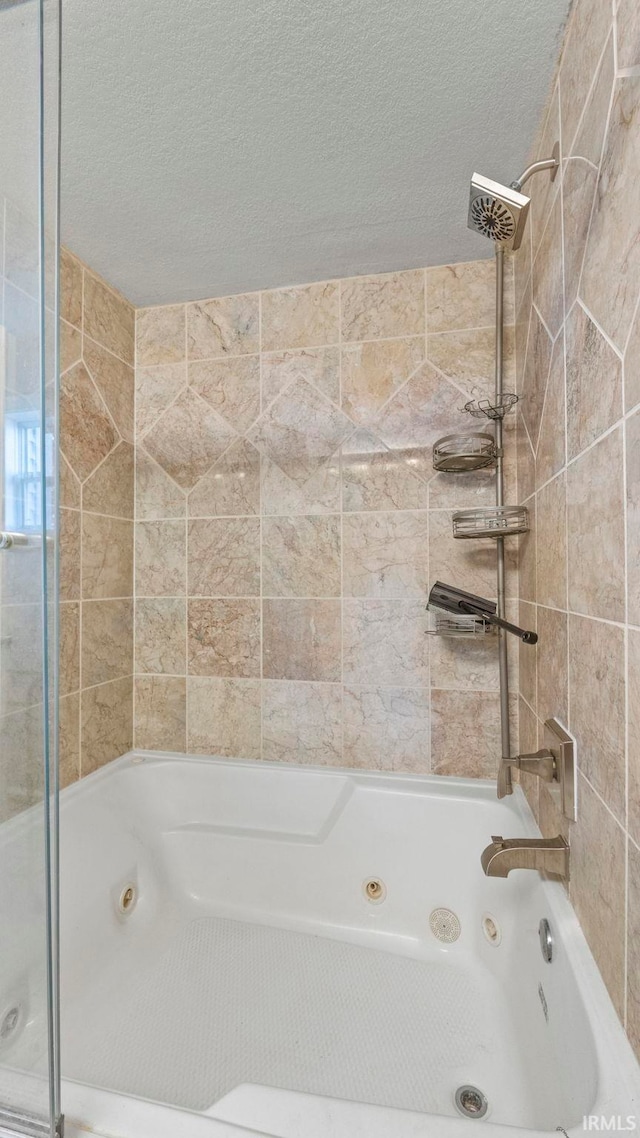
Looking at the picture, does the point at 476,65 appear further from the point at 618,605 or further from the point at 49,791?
the point at 49,791

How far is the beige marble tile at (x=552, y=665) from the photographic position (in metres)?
0.93

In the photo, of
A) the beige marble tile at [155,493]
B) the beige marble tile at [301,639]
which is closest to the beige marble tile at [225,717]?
the beige marble tile at [301,639]

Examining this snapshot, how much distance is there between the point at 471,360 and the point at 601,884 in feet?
4.47

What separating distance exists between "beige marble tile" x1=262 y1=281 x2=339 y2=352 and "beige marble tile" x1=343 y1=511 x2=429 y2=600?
24.6 inches

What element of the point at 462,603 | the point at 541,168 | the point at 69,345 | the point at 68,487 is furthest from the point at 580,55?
the point at 68,487

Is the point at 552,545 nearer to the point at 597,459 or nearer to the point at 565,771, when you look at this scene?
the point at 597,459

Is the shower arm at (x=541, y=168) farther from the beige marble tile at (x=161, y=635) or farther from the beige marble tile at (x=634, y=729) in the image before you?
the beige marble tile at (x=161, y=635)

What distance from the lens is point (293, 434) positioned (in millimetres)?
1626

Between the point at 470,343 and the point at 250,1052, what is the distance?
6.28 feet

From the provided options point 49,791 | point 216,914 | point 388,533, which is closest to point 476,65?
point 388,533

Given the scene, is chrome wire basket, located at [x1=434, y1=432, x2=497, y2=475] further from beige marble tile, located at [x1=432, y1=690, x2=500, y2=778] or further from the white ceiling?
beige marble tile, located at [x1=432, y1=690, x2=500, y2=778]

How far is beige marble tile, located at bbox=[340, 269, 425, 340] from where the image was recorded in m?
1.53

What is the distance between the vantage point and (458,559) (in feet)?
4.88

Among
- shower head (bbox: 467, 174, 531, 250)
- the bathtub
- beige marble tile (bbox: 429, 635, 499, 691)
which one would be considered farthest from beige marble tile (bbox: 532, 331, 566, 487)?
the bathtub
